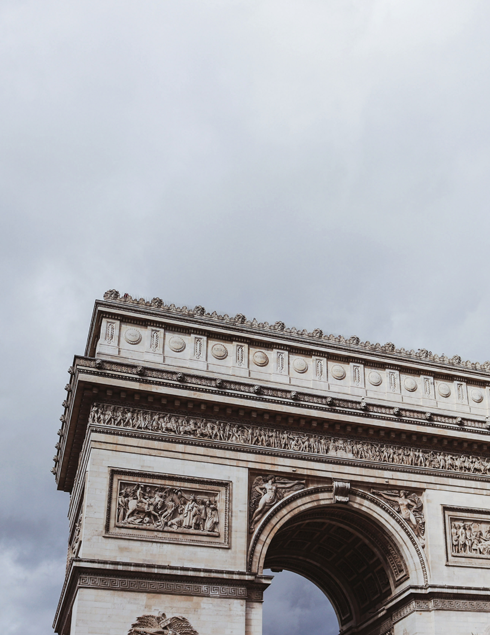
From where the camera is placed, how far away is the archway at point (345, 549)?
26578 millimetres

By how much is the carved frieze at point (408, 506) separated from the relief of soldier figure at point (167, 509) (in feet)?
19.2

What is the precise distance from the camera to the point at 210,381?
26797 mm

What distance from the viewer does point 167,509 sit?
24938 mm

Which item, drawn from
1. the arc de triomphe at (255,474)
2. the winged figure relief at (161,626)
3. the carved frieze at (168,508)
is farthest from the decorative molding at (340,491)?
the winged figure relief at (161,626)

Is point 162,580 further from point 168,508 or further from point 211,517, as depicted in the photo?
point 211,517

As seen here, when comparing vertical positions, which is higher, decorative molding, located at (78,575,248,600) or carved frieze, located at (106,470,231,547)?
carved frieze, located at (106,470,231,547)

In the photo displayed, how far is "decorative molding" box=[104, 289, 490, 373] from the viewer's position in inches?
1114

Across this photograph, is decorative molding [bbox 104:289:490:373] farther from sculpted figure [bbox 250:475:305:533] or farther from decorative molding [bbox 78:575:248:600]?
decorative molding [bbox 78:575:248:600]

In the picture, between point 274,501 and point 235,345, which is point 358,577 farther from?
point 235,345

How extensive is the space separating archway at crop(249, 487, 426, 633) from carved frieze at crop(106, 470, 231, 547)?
1.45m

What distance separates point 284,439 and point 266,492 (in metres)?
1.90

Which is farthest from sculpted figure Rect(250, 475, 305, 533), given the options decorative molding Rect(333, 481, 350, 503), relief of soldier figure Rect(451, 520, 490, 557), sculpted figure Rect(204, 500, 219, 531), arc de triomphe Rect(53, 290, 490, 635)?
relief of soldier figure Rect(451, 520, 490, 557)

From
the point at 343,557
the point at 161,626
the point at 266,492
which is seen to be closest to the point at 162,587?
the point at 161,626

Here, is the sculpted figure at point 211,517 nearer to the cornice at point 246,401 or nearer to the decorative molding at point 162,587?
the decorative molding at point 162,587
